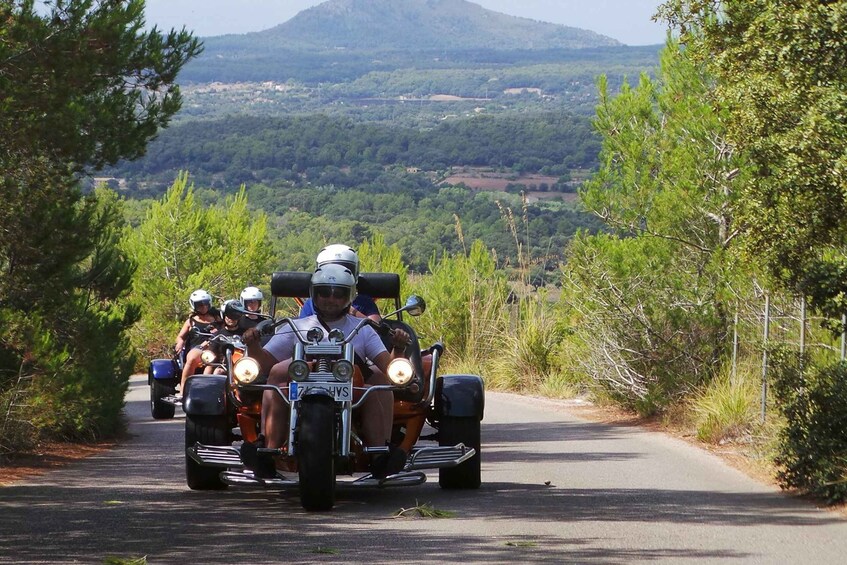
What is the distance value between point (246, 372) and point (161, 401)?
35.7ft

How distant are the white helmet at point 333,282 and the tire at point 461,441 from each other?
136cm

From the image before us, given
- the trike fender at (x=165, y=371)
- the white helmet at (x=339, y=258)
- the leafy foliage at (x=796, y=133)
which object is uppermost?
the leafy foliage at (x=796, y=133)

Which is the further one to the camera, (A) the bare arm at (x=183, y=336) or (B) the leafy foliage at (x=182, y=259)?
(B) the leafy foliage at (x=182, y=259)

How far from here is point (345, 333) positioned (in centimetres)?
1177

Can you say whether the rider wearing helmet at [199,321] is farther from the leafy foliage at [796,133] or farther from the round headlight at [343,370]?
the round headlight at [343,370]

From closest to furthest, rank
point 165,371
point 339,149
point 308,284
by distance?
point 308,284, point 165,371, point 339,149

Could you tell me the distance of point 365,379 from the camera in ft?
38.3

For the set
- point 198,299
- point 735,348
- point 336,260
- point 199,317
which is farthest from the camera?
point 199,317

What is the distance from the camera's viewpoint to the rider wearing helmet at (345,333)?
37.2 feet

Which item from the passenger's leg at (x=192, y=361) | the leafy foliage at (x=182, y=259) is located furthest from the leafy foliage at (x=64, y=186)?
the leafy foliage at (x=182, y=259)

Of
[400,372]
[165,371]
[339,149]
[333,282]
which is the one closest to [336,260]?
[333,282]

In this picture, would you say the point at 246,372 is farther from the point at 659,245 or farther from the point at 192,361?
the point at 659,245

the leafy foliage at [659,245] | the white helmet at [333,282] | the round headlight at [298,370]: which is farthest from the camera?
the leafy foliage at [659,245]

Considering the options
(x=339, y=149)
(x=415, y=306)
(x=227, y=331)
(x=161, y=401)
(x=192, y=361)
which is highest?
(x=415, y=306)
